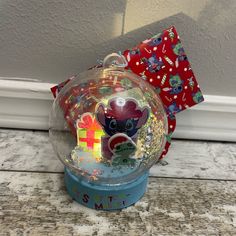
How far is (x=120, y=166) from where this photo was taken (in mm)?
681

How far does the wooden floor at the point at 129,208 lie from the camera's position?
2.13 feet

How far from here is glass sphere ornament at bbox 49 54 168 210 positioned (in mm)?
659

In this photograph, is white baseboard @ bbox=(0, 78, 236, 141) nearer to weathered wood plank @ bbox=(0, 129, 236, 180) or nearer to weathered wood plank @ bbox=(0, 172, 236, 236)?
weathered wood plank @ bbox=(0, 129, 236, 180)

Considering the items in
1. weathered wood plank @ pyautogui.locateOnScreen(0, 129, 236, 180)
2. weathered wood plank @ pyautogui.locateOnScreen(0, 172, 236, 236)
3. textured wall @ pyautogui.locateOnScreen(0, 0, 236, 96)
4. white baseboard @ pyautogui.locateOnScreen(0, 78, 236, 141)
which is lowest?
weathered wood plank @ pyautogui.locateOnScreen(0, 172, 236, 236)

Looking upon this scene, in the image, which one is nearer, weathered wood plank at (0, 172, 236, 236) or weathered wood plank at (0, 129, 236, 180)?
weathered wood plank at (0, 172, 236, 236)

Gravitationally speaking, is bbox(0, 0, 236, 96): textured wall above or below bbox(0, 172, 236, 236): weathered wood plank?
above

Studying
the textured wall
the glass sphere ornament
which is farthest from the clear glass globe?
the textured wall

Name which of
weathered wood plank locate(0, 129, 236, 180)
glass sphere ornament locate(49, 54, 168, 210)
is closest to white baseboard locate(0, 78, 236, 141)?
weathered wood plank locate(0, 129, 236, 180)

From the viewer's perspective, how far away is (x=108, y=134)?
67 centimetres

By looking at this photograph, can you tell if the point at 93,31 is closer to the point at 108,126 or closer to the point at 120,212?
the point at 108,126

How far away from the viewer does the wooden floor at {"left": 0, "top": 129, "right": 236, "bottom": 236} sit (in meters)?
0.65

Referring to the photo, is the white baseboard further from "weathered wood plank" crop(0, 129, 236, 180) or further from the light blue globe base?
the light blue globe base

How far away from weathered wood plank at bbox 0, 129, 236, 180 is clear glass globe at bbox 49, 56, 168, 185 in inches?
3.6

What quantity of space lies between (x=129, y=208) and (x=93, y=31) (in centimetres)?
35
